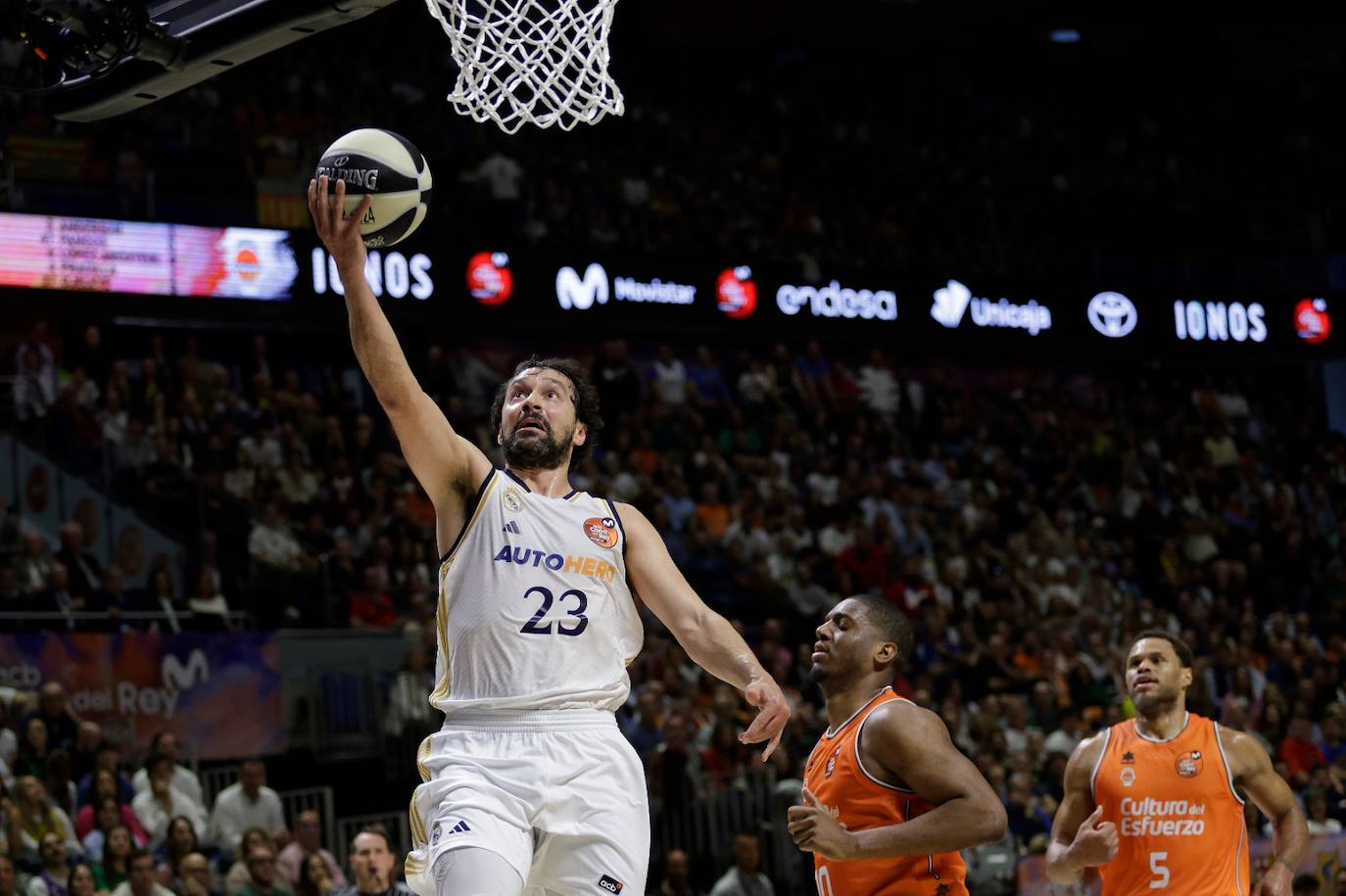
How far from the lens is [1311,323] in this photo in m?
20.6

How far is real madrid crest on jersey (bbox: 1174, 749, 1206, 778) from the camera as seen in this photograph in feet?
22.5

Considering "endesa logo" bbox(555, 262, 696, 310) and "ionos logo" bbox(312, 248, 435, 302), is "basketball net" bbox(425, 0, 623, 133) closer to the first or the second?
"ionos logo" bbox(312, 248, 435, 302)

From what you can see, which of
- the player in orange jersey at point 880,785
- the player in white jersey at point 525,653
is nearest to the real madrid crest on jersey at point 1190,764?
the player in orange jersey at point 880,785

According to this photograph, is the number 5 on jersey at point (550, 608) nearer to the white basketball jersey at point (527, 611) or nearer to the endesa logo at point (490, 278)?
the white basketball jersey at point (527, 611)

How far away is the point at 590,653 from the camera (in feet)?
15.3

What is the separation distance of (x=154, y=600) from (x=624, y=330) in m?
5.89

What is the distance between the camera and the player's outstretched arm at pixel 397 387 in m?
4.48

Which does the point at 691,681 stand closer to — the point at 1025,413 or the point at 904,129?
the point at 1025,413

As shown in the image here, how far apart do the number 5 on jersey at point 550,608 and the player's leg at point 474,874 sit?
2.03 feet

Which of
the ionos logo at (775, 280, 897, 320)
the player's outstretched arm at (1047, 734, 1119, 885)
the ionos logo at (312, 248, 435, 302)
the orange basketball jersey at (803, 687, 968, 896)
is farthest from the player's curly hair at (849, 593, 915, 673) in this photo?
the ionos logo at (775, 280, 897, 320)

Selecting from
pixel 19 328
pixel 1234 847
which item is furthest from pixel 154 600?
pixel 1234 847

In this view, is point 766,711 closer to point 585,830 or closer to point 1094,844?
point 585,830

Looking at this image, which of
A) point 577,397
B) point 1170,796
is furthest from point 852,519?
point 577,397

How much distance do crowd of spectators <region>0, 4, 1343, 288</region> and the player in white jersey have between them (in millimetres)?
10443
